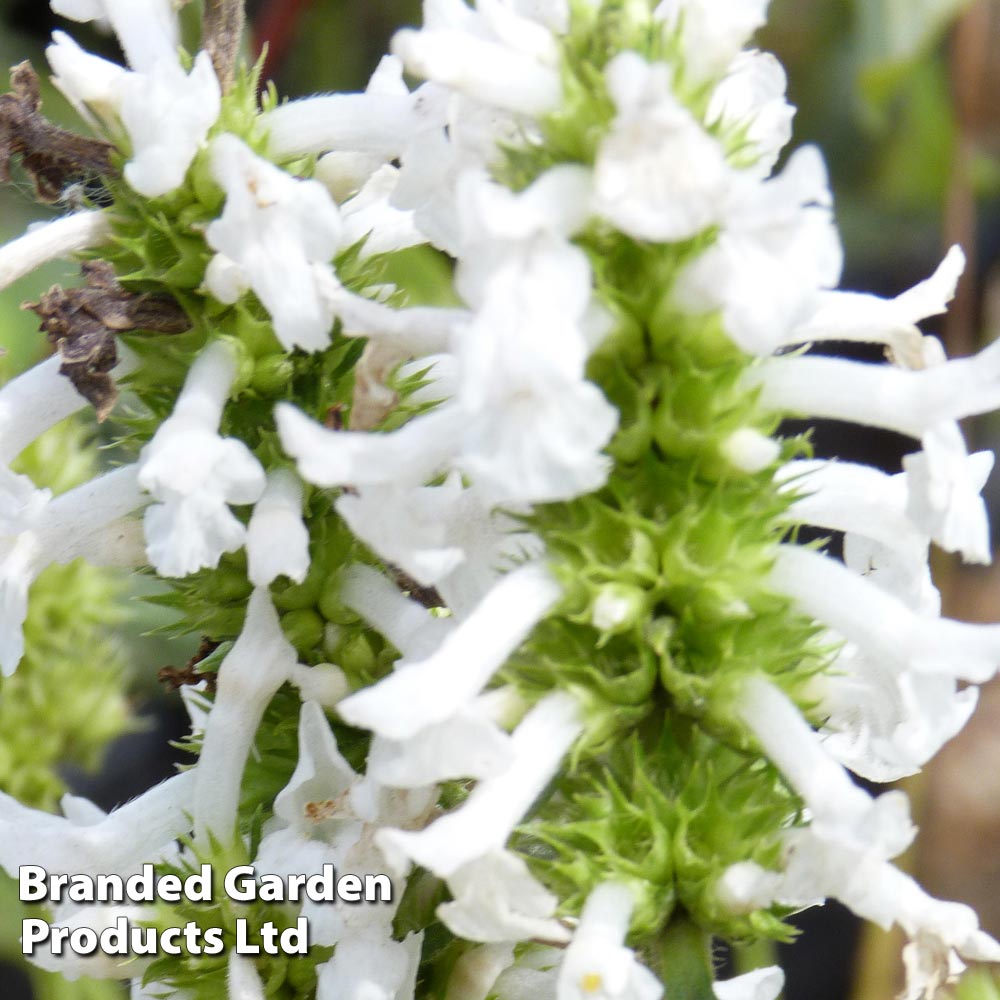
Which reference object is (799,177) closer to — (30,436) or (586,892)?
(586,892)

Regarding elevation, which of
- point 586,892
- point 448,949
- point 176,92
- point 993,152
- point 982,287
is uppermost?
point 176,92

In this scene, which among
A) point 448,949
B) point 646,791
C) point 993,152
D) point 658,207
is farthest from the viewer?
point 993,152

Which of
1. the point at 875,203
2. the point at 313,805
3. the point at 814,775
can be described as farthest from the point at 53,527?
the point at 875,203

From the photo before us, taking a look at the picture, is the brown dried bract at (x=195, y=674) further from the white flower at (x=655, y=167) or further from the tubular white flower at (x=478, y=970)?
the white flower at (x=655, y=167)

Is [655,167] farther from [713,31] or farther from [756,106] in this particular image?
[756,106]

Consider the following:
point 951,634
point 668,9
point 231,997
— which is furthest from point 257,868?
point 668,9

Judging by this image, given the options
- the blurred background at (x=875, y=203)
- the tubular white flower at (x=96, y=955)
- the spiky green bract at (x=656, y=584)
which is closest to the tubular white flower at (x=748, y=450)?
the spiky green bract at (x=656, y=584)
